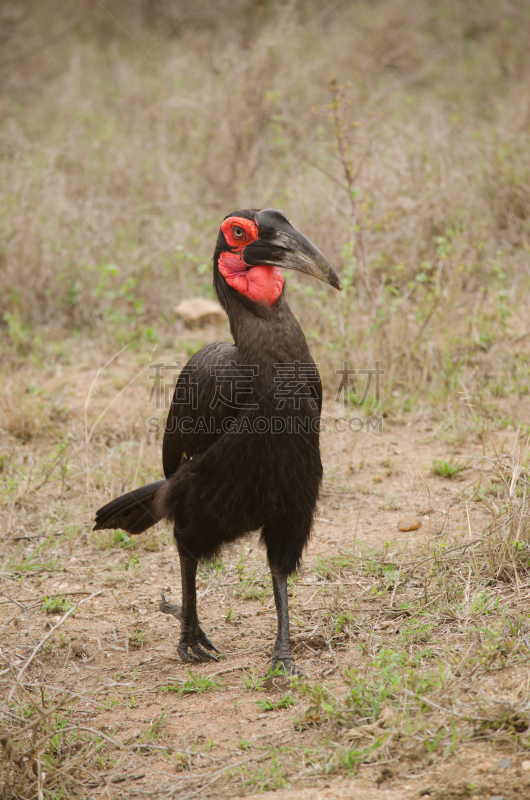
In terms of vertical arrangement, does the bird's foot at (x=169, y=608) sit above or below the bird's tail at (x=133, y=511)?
below

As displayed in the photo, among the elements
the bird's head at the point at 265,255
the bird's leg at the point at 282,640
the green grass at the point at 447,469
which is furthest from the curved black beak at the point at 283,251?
the green grass at the point at 447,469

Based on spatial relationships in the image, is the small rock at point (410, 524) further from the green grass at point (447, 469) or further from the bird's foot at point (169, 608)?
the bird's foot at point (169, 608)

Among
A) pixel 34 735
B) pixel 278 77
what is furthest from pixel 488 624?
pixel 278 77

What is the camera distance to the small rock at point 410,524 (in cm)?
369

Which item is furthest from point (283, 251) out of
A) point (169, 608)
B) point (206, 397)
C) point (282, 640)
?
point (169, 608)

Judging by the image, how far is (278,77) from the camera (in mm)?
8070

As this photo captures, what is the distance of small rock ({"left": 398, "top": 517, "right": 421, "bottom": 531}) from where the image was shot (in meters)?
3.69

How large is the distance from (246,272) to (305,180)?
4.36m

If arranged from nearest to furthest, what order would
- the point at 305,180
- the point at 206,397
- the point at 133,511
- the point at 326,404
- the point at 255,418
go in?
1. the point at 255,418
2. the point at 206,397
3. the point at 133,511
4. the point at 326,404
5. the point at 305,180

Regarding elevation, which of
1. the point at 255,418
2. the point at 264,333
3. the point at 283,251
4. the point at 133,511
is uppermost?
the point at 283,251

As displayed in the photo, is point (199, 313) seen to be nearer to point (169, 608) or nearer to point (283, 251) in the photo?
point (169, 608)

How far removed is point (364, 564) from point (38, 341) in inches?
137

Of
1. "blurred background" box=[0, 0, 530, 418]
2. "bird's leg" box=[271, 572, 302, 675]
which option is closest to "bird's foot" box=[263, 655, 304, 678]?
"bird's leg" box=[271, 572, 302, 675]

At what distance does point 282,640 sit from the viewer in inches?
113
